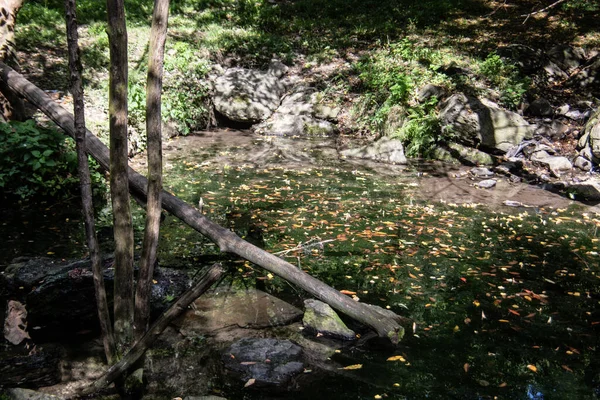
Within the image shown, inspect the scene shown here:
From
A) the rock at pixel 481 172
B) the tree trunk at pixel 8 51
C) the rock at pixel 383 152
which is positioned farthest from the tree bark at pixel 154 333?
the rock at pixel 383 152

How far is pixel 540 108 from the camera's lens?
12.3 m

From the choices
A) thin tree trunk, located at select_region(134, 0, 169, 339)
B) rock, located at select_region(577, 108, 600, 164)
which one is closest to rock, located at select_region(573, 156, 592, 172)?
rock, located at select_region(577, 108, 600, 164)

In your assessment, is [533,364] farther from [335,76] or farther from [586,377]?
[335,76]

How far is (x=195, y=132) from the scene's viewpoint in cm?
1324

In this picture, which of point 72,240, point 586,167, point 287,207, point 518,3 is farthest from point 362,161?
point 518,3

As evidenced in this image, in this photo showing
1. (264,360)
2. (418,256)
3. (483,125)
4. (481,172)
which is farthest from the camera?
(483,125)

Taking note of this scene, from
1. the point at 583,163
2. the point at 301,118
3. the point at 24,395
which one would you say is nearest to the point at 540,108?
the point at 583,163

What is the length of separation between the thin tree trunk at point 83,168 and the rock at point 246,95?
35.4 ft

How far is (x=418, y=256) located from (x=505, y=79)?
29.3ft

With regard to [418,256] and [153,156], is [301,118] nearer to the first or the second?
[418,256]

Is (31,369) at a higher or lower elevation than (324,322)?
lower

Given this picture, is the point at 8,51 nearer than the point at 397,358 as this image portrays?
No

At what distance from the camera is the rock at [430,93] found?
12.7 meters

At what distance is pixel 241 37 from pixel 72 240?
1215cm
